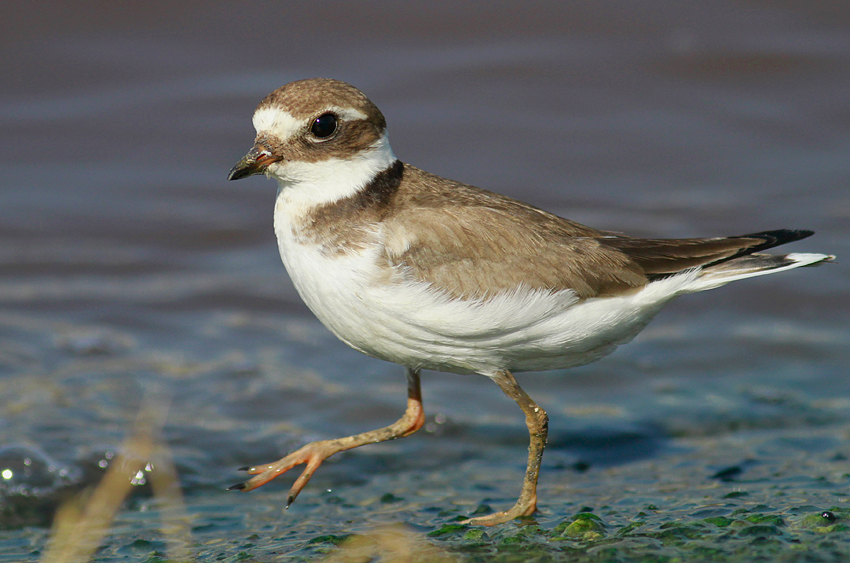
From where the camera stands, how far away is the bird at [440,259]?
5.11 m

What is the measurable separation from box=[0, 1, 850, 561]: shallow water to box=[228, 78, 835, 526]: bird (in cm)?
111

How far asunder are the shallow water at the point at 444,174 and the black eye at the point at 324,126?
90.2 inches

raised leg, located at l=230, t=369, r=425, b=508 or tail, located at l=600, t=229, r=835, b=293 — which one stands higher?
tail, located at l=600, t=229, r=835, b=293

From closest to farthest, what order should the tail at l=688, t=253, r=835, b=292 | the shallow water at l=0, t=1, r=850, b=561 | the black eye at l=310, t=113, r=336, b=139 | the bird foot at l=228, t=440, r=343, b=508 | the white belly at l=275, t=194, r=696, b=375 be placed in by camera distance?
1. the white belly at l=275, t=194, r=696, b=375
2. the black eye at l=310, t=113, r=336, b=139
3. the tail at l=688, t=253, r=835, b=292
4. the bird foot at l=228, t=440, r=343, b=508
5. the shallow water at l=0, t=1, r=850, b=561

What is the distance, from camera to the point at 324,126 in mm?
5184

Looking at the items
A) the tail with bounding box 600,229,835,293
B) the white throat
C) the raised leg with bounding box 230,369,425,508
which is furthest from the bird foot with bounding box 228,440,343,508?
the tail with bounding box 600,229,835,293

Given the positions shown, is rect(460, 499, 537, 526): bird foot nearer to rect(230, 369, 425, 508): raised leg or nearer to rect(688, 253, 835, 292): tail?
rect(230, 369, 425, 508): raised leg

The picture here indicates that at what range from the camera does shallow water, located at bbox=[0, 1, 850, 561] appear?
6.61 m

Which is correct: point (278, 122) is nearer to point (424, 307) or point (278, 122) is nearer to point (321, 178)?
point (321, 178)

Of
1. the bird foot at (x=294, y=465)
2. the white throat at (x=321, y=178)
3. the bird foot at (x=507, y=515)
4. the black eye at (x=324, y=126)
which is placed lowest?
the bird foot at (x=507, y=515)

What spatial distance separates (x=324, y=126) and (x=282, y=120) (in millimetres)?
234

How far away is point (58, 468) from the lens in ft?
22.0

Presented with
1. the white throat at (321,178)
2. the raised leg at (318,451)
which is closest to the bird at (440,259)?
the white throat at (321,178)

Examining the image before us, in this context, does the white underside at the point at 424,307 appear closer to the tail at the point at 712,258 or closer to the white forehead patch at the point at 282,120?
the tail at the point at 712,258
